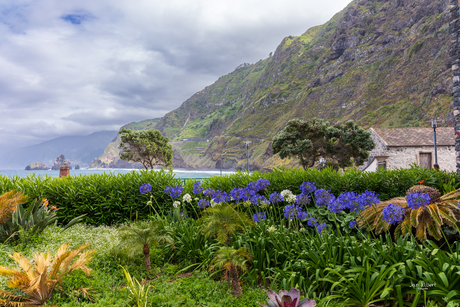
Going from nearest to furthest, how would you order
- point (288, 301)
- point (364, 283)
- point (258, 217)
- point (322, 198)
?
point (288, 301) < point (364, 283) < point (322, 198) < point (258, 217)

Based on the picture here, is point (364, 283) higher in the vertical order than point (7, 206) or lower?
lower

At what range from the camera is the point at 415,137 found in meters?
23.5

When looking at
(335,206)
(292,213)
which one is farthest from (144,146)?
(335,206)

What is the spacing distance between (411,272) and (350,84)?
3353 inches

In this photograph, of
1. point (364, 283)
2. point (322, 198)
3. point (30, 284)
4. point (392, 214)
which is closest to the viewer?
point (30, 284)

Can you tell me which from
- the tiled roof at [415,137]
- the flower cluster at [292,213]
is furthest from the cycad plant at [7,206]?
the tiled roof at [415,137]

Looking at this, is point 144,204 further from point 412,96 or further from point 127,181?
point 412,96

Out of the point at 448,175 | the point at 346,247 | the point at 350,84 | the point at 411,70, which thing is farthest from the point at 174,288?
the point at 350,84

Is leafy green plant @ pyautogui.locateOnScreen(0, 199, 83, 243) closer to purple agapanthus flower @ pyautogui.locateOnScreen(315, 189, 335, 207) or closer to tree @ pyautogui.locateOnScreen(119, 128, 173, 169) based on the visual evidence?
purple agapanthus flower @ pyautogui.locateOnScreen(315, 189, 335, 207)

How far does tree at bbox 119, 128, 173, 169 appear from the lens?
107 ft

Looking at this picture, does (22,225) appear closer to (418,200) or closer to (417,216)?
(418,200)

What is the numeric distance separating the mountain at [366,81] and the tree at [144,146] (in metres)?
37.1

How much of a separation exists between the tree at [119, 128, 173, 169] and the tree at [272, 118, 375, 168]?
1639 centimetres

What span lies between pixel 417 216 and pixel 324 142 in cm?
2419
